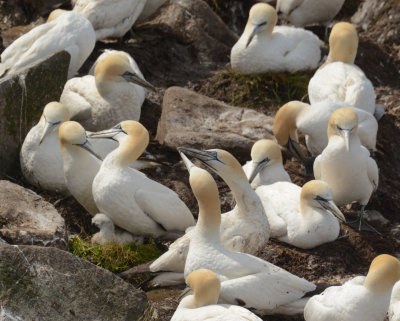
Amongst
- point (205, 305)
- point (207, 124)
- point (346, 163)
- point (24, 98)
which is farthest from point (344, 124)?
point (205, 305)

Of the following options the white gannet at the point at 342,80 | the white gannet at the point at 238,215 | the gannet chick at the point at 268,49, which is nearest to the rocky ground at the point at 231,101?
the gannet chick at the point at 268,49

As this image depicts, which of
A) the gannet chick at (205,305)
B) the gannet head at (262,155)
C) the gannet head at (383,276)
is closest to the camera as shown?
the gannet chick at (205,305)

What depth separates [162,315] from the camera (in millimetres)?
8172

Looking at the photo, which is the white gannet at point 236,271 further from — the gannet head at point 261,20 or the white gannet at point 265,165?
the gannet head at point 261,20

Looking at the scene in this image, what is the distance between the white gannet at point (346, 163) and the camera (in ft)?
33.4

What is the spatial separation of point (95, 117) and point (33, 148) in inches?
44.5

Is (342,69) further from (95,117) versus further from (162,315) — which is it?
(162,315)

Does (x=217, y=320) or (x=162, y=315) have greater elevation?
(x=217, y=320)

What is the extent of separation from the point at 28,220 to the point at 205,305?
75.7 inches

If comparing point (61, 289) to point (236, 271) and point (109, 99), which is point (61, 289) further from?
point (109, 99)

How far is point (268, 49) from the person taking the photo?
12641 mm

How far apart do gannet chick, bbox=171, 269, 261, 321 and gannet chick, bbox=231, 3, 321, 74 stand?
521 centimetres

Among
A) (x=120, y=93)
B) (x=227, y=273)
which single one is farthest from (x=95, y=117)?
(x=227, y=273)

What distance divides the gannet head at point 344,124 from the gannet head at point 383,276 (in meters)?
2.32
